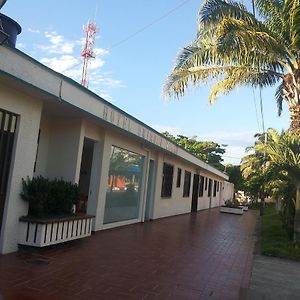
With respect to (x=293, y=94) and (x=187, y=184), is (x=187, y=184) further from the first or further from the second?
(x=293, y=94)

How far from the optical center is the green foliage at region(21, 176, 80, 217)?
784cm

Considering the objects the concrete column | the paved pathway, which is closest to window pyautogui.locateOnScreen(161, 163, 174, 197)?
the concrete column

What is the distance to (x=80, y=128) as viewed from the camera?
9836mm

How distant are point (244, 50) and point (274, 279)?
6.64 metres

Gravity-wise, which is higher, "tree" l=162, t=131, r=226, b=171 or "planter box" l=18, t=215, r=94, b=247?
"tree" l=162, t=131, r=226, b=171

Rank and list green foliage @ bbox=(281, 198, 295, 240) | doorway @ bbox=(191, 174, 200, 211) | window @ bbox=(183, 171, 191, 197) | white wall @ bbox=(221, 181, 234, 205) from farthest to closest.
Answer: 1. white wall @ bbox=(221, 181, 234, 205)
2. doorway @ bbox=(191, 174, 200, 211)
3. window @ bbox=(183, 171, 191, 197)
4. green foliage @ bbox=(281, 198, 295, 240)

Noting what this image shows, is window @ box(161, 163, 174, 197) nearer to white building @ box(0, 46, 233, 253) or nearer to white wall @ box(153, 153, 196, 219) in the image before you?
white wall @ box(153, 153, 196, 219)

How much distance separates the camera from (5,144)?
7336 mm

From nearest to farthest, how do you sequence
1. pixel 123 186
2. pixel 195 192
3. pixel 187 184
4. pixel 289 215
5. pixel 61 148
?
pixel 61 148 → pixel 289 215 → pixel 123 186 → pixel 187 184 → pixel 195 192

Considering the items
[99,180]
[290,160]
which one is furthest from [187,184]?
[290,160]

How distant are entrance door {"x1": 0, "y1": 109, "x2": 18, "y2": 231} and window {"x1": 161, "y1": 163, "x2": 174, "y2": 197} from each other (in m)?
10.6

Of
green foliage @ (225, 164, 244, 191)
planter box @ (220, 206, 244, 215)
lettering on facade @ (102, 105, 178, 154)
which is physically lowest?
planter box @ (220, 206, 244, 215)

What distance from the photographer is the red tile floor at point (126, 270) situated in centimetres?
566

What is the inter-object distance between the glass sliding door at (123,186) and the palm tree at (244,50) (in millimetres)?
2888
